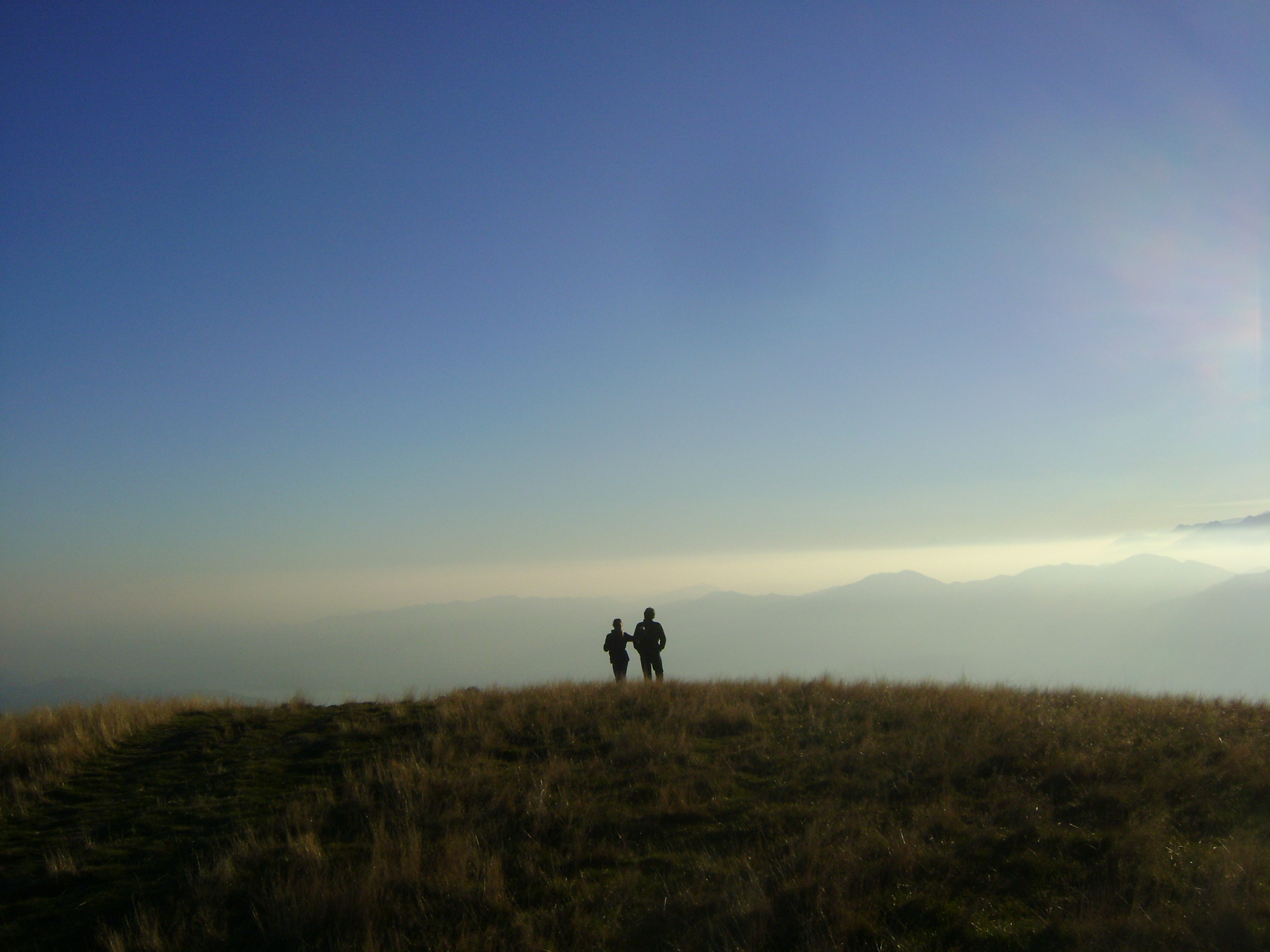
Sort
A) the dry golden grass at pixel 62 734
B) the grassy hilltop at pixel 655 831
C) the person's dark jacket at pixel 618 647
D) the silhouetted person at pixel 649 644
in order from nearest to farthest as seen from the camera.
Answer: the grassy hilltop at pixel 655 831 → the dry golden grass at pixel 62 734 → the silhouetted person at pixel 649 644 → the person's dark jacket at pixel 618 647

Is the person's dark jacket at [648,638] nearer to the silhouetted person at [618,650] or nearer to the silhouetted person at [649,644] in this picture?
the silhouetted person at [649,644]

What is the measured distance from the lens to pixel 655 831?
8.03 m

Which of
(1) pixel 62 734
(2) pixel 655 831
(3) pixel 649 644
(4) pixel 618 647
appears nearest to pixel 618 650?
(4) pixel 618 647

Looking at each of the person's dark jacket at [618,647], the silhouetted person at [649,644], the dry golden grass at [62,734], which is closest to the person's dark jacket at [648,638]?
the silhouetted person at [649,644]

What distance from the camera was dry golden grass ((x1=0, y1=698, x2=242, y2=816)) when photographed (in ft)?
33.6

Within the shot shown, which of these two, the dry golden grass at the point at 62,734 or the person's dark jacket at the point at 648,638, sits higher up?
the person's dark jacket at the point at 648,638

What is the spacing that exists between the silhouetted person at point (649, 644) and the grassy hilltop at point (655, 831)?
212 inches

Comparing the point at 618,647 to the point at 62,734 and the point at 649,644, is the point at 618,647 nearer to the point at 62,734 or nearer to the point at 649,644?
the point at 649,644

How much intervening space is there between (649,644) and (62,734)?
1153 centimetres

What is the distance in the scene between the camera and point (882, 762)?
9648 millimetres

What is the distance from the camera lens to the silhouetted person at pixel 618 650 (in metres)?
18.3

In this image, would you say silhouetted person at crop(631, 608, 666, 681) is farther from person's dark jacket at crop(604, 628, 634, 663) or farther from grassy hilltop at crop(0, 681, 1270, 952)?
grassy hilltop at crop(0, 681, 1270, 952)

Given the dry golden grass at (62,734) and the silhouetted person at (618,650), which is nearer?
the dry golden grass at (62,734)

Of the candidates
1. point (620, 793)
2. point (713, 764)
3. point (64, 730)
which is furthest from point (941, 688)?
point (64, 730)
